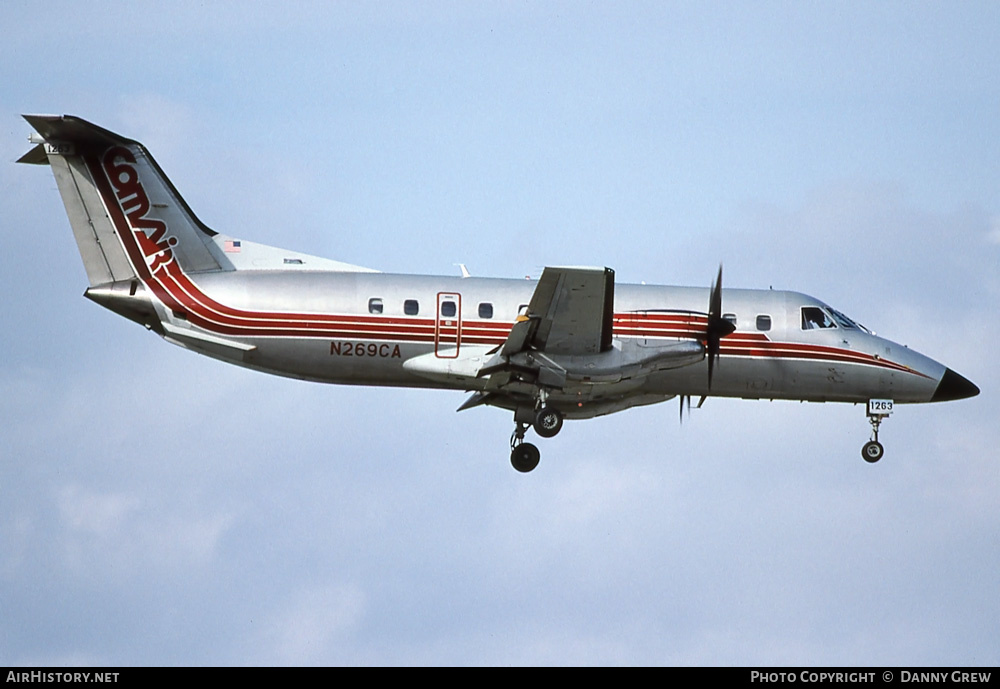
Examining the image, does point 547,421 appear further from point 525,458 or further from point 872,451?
point 872,451

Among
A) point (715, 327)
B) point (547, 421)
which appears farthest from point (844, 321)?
point (547, 421)

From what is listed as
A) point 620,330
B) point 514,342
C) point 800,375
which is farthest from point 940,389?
point 514,342

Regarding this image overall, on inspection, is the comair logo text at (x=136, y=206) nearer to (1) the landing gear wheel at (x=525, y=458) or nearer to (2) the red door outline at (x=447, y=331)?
(2) the red door outline at (x=447, y=331)

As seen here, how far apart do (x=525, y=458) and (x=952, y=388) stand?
12.3 m

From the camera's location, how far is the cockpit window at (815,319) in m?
35.4

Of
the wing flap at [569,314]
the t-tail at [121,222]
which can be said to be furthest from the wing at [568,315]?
the t-tail at [121,222]

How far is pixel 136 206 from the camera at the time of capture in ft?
111

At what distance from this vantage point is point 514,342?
3138 cm

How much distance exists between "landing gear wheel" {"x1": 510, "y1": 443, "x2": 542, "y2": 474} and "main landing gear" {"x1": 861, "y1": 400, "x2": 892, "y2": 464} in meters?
9.16

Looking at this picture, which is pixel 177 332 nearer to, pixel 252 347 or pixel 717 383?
pixel 252 347
